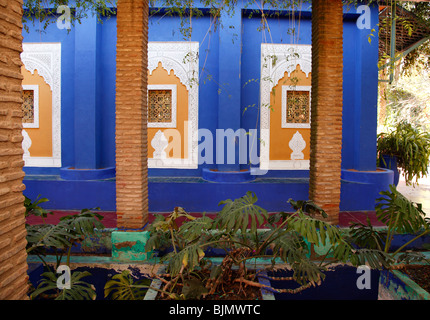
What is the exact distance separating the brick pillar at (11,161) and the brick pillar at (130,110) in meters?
1.68

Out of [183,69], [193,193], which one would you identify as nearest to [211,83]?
[183,69]

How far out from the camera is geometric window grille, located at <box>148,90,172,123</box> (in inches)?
253

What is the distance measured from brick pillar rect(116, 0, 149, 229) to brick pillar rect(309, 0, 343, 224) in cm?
211

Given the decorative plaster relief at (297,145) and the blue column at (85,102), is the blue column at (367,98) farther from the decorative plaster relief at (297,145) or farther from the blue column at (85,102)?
the blue column at (85,102)

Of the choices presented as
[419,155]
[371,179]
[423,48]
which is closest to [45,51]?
[371,179]

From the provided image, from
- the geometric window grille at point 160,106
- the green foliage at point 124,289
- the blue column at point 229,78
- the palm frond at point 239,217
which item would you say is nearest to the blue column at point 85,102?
the geometric window grille at point 160,106

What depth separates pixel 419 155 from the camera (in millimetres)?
6062

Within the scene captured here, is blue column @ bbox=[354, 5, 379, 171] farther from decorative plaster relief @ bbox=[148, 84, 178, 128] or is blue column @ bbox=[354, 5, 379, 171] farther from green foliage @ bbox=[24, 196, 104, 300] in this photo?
green foliage @ bbox=[24, 196, 104, 300]

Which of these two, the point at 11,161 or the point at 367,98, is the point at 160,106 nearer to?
the point at 367,98

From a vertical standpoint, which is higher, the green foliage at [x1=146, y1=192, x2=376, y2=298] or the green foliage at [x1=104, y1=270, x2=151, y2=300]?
the green foliage at [x1=146, y1=192, x2=376, y2=298]

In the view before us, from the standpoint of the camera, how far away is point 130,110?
Result: 3.50 m

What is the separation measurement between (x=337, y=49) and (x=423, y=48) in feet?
19.5

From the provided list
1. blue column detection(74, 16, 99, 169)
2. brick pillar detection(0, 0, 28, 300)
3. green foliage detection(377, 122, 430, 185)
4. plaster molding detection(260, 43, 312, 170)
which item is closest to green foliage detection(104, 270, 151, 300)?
brick pillar detection(0, 0, 28, 300)

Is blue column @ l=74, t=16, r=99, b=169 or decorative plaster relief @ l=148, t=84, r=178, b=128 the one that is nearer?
blue column @ l=74, t=16, r=99, b=169
